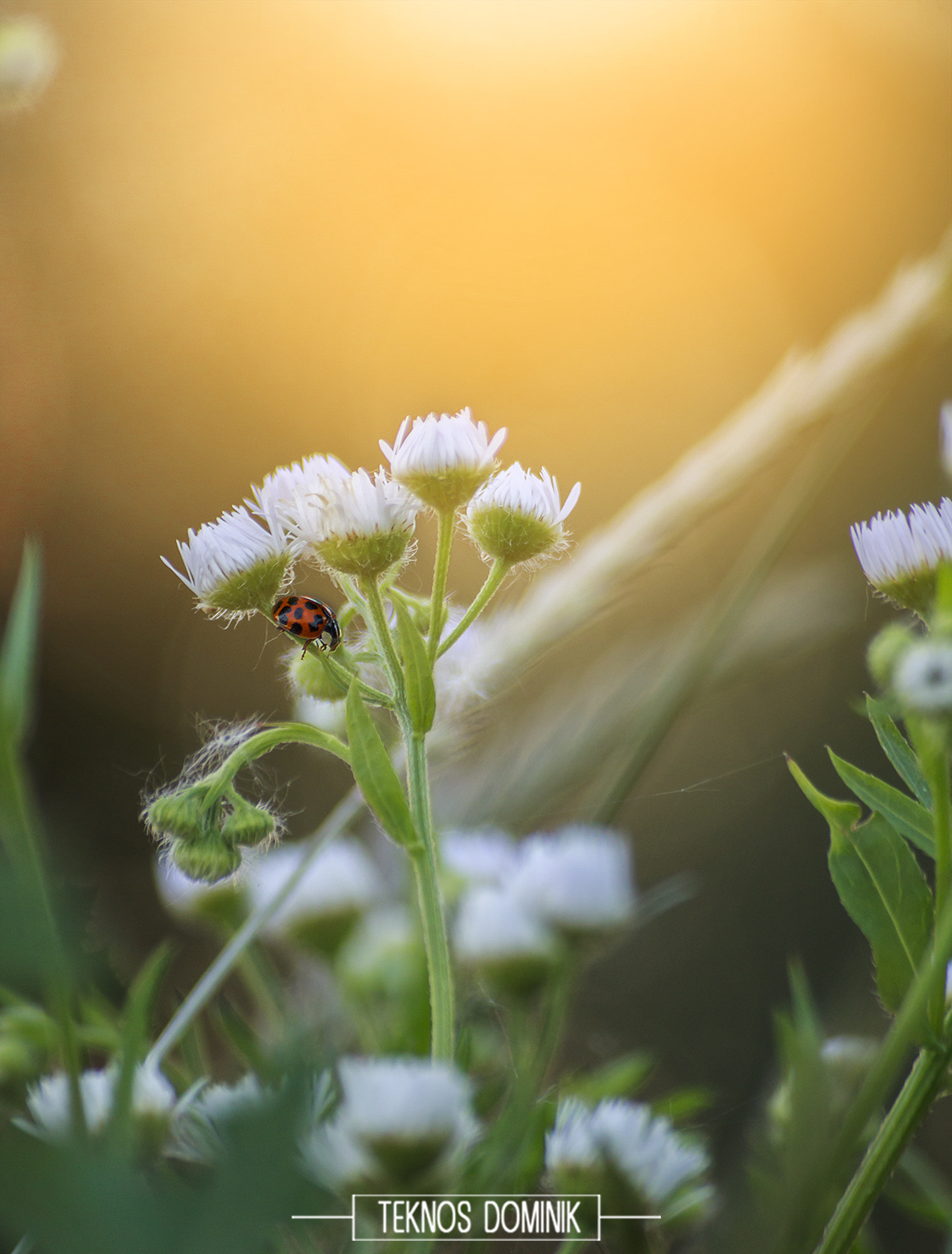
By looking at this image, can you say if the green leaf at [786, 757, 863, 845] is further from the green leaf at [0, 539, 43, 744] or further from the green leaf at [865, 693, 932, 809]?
the green leaf at [0, 539, 43, 744]

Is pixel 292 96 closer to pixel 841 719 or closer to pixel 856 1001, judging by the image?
pixel 841 719

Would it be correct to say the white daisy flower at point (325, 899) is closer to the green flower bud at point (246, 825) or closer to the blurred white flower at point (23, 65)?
the green flower bud at point (246, 825)

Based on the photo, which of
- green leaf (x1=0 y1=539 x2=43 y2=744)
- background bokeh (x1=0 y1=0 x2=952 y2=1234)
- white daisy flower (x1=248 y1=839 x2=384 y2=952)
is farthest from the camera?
background bokeh (x1=0 y1=0 x2=952 y2=1234)

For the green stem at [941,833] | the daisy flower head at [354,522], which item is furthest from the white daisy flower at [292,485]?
the green stem at [941,833]

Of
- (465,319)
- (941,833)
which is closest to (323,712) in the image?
(941,833)

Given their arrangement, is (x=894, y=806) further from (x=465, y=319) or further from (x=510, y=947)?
(x=465, y=319)

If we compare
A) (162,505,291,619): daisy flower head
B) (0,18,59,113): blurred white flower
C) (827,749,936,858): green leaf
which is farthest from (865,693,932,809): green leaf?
(0,18,59,113): blurred white flower
